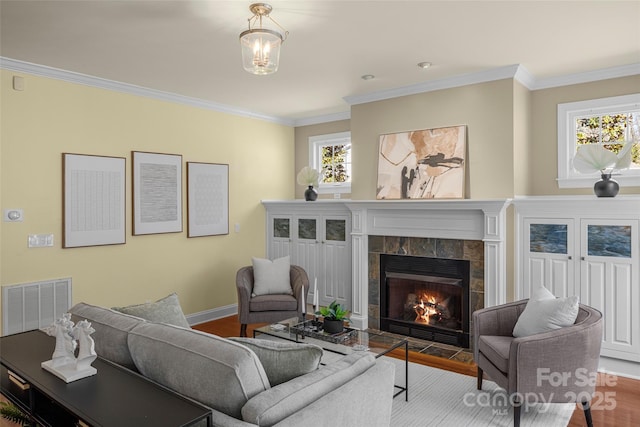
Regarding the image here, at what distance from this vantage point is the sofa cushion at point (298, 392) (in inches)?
55.8

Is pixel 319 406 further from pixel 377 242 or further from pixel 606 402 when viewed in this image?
pixel 377 242

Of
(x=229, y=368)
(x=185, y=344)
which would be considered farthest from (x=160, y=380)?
(x=229, y=368)

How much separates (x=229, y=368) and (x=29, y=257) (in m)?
3.09

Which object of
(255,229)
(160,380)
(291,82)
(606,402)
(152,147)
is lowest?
(606,402)

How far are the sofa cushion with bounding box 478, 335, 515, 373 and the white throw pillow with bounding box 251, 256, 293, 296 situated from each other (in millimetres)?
2172

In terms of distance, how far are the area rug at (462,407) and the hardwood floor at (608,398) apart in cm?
15

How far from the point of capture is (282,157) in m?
6.06

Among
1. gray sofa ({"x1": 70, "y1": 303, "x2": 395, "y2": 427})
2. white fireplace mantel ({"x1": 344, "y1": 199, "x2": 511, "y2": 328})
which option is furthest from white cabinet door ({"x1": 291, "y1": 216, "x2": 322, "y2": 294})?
gray sofa ({"x1": 70, "y1": 303, "x2": 395, "y2": 427})

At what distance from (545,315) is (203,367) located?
7.35 feet

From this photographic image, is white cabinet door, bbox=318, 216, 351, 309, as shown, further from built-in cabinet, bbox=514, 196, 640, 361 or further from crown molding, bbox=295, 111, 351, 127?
built-in cabinet, bbox=514, 196, 640, 361

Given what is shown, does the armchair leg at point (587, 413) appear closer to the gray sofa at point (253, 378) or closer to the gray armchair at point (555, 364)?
the gray armchair at point (555, 364)

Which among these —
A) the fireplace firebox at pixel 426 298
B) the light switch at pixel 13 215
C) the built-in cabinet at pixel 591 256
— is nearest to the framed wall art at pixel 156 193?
the light switch at pixel 13 215

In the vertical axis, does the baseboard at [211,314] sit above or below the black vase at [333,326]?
below

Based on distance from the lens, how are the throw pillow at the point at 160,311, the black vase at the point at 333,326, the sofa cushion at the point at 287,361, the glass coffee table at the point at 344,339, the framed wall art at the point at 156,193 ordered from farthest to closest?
the framed wall art at the point at 156,193, the black vase at the point at 333,326, the glass coffee table at the point at 344,339, the throw pillow at the point at 160,311, the sofa cushion at the point at 287,361
